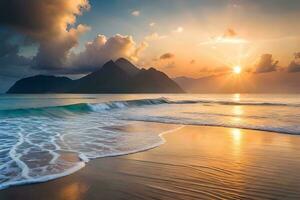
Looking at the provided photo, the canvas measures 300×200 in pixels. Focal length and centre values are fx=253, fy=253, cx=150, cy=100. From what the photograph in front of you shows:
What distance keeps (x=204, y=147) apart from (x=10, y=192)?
20.6 ft

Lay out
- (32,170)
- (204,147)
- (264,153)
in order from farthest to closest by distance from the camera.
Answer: (204,147)
(264,153)
(32,170)

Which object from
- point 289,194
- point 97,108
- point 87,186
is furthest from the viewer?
point 97,108

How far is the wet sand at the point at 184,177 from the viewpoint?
472 cm

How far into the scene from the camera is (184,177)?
5.72 metres

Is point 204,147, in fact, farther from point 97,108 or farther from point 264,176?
point 97,108

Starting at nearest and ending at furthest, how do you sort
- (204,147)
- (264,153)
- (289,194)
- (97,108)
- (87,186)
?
(289,194)
(87,186)
(264,153)
(204,147)
(97,108)

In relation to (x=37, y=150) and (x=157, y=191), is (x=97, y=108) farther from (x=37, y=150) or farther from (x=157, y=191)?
(x=157, y=191)

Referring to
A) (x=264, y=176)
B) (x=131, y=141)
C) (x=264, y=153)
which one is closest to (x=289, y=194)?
(x=264, y=176)

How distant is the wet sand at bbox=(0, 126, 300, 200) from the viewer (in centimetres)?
472

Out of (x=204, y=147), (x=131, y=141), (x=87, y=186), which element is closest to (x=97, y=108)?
(x=131, y=141)

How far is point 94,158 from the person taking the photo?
7559 millimetres

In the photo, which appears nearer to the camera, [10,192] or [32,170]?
[10,192]

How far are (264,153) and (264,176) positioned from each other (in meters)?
2.61

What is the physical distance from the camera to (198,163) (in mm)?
6891
